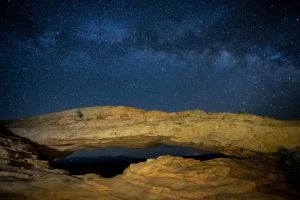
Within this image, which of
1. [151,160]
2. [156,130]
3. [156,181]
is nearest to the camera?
[156,181]

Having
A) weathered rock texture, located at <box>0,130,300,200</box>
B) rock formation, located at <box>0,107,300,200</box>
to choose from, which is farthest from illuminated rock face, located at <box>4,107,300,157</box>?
weathered rock texture, located at <box>0,130,300,200</box>

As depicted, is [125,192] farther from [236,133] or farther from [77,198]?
[236,133]

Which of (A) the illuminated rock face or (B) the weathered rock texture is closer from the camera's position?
(B) the weathered rock texture

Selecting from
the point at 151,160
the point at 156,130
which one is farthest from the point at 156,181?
the point at 156,130

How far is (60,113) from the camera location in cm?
1900

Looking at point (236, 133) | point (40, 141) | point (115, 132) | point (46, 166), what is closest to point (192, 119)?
point (236, 133)

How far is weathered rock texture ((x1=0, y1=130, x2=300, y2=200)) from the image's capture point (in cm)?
989

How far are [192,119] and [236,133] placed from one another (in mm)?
2782

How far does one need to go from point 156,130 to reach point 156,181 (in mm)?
5009

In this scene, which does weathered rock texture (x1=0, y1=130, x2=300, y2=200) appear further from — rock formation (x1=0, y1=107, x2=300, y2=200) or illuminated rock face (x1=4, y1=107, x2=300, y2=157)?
illuminated rock face (x1=4, y1=107, x2=300, y2=157)

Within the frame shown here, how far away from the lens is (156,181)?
12.0 metres

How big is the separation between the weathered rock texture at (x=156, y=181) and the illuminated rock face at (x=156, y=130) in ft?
6.96

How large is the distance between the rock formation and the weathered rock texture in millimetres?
33

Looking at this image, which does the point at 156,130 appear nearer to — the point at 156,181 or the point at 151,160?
the point at 151,160
